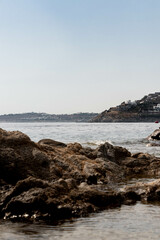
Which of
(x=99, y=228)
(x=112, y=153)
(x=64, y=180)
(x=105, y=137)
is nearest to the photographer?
(x=99, y=228)

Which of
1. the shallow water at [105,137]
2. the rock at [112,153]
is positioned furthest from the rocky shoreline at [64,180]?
the shallow water at [105,137]

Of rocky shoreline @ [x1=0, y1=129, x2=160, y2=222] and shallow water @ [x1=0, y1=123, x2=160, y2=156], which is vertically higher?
rocky shoreline @ [x1=0, y1=129, x2=160, y2=222]

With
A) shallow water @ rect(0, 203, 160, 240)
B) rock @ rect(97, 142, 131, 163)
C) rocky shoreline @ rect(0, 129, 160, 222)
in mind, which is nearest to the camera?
shallow water @ rect(0, 203, 160, 240)

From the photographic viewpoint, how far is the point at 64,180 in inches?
411

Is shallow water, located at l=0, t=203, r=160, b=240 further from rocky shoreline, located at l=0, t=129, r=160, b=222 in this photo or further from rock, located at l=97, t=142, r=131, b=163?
rock, located at l=97, t=142, r=131, b=163

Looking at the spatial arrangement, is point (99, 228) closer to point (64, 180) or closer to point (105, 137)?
point (64, 180)

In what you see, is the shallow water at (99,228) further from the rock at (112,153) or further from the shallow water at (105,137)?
the shallow water at (105,137)

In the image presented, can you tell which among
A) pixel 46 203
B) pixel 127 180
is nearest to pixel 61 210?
pixel 46 203

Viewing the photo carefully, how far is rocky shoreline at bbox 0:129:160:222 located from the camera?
882cm

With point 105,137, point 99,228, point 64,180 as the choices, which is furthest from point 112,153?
point 105,137

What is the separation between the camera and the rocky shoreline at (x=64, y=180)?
347 inches

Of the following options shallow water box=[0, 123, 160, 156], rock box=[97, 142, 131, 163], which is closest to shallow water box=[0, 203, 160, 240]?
rock box=[97, 142, 131, 163]

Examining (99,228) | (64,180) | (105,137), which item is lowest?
(105,137)

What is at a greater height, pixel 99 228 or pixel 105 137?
pixel 99 228
